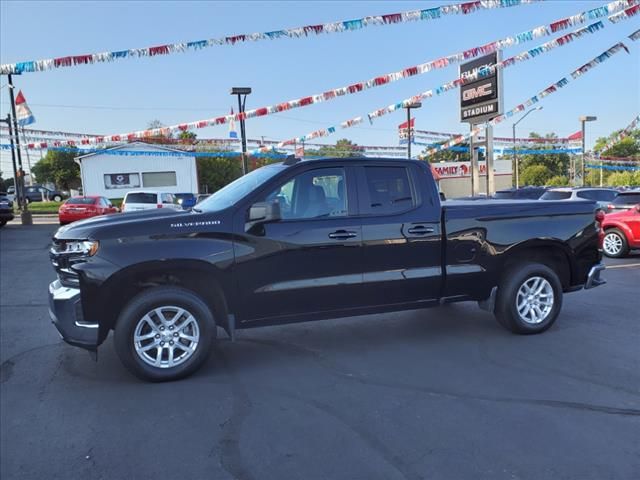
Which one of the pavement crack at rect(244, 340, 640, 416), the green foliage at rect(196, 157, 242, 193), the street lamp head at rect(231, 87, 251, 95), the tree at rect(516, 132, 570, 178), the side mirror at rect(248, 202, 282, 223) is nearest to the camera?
the pavement crack at rect(244, 340, 640, 416)

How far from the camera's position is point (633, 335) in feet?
17.9

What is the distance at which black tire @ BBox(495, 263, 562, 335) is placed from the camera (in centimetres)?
541

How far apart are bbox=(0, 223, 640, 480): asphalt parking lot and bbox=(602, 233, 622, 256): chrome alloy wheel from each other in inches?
255

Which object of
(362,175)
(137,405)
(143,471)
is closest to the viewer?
(143,471)

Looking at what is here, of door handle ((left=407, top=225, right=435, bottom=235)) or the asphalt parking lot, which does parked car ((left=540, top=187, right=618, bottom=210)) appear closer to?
the asphalt parking lot

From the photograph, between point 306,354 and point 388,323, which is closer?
point 306,354

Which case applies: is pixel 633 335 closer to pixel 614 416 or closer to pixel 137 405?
pixel 614 416

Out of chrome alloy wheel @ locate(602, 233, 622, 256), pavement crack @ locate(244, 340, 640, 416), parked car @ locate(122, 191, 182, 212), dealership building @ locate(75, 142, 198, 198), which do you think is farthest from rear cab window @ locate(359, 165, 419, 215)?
dealership building @ locate(75, 142, 198, 198)

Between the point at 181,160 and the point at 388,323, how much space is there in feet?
115

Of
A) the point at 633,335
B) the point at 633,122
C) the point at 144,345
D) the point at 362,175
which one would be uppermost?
the point at 633,122

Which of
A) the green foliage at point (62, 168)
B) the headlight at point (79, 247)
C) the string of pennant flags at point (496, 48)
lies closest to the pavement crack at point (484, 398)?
the headlight at point (79, 247)

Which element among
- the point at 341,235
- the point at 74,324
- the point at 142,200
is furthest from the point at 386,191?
the point at 142,200

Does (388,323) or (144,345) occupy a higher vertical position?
(144,345)

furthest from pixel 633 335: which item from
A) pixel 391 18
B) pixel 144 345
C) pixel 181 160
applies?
pixel 181 160
